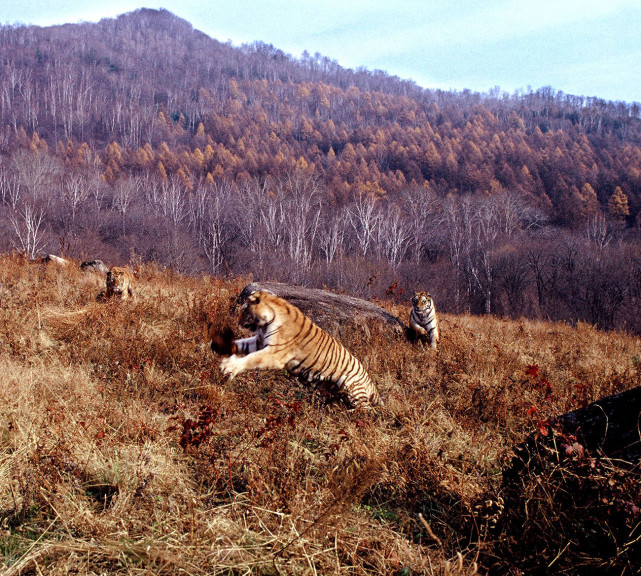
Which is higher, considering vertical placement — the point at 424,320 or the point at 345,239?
the point at 424,320

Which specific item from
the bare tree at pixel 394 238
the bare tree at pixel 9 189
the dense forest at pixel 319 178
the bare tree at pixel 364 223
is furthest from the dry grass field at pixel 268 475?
the bare tree at pixel 9 189

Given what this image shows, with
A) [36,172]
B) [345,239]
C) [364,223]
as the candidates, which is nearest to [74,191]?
[36,172]

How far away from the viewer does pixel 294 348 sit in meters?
4.69

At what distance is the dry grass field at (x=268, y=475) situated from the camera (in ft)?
7.89

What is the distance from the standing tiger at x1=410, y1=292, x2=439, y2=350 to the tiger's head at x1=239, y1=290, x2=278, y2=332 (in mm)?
4527

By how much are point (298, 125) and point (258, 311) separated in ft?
363

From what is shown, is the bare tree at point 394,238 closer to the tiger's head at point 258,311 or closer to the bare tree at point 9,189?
the bare tree at point 9,189

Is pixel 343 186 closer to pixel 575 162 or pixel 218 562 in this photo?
pixel 575 162

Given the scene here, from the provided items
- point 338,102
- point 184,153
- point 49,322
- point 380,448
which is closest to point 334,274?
point 49,322

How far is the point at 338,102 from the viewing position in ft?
427

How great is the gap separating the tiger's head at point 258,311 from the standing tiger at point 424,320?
453cm

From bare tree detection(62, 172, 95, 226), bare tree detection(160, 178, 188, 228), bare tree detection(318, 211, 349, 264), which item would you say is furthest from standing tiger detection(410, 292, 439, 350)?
bare tree detection(62, 172, 95, 226)

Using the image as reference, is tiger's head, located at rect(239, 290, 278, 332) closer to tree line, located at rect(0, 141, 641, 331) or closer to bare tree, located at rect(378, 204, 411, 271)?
tree line, located at rect(0, 141, 641, 331)

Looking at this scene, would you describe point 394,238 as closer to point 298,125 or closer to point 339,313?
point 339,313
